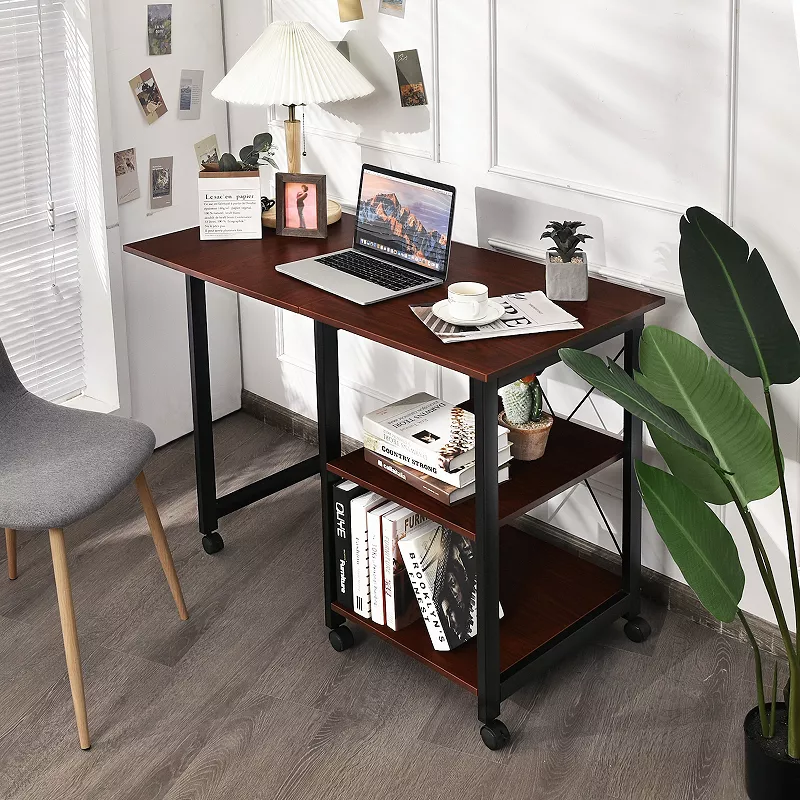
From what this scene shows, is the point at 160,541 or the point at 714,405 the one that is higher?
the point at 714,405

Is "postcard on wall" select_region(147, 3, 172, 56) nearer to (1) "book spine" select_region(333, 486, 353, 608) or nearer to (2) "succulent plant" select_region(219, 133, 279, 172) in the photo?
(2) "succulent plant" select_region(219, 133, 279, 172)

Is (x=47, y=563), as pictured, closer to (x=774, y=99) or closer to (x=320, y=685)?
(x=320, y=685)

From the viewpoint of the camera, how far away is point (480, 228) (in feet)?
8.39

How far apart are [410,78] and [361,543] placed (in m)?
1.12

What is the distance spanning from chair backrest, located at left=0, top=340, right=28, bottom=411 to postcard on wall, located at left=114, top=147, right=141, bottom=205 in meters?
0.72

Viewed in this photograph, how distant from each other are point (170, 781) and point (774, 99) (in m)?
1.69

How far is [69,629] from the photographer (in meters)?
2.10

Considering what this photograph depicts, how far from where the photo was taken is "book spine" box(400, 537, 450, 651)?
215cm

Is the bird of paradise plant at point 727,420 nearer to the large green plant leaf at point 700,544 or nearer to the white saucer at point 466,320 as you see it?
the large green plant leaf at point 700,544

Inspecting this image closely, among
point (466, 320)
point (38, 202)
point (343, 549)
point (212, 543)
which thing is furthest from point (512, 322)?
point (38, 202)

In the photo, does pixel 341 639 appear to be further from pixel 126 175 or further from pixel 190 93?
pixel 190 93

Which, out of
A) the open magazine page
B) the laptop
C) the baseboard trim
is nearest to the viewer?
the open magazine page

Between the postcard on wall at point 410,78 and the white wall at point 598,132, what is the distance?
28 mm

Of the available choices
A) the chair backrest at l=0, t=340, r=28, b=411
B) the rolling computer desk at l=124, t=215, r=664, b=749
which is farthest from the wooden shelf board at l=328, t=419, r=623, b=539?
the chair backrest at l=0, t=340, r=28, b=411
